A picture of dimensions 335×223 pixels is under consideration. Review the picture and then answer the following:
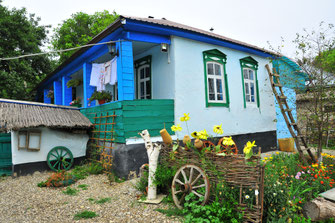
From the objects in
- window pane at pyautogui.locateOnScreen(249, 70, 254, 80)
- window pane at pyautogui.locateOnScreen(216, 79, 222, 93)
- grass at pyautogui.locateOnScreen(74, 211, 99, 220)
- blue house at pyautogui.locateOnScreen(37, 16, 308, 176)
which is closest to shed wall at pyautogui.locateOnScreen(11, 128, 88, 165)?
blue house at pyautogui.locateOnScreen(37, 16, 308, 176)

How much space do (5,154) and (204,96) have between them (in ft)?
22.1

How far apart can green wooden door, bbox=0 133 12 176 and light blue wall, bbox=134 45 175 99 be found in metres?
5.05

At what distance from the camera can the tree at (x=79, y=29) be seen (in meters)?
21.4

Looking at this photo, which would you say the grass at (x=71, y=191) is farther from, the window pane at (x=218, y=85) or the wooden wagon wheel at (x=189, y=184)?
the window pane at (x=218, y=85)

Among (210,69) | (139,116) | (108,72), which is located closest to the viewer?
(139,116)

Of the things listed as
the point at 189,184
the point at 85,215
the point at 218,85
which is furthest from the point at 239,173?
the point at 218,85

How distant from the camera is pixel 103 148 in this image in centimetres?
651

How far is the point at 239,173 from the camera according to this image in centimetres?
315

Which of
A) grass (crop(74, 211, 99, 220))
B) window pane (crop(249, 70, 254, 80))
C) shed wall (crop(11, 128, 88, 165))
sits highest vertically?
window pane (crop(249, 70, 254, 80))

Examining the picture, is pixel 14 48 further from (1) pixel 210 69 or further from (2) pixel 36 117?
(1) pixel 210 69

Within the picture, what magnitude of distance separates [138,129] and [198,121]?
6.87ft

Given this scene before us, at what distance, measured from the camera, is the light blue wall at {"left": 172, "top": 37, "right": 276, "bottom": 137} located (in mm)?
6598

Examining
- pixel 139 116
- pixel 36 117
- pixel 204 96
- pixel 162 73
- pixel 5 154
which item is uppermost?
pixel 162 73

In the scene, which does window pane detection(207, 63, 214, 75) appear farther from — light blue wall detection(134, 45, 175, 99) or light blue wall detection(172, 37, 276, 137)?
light blue wall detection(134, 45, 175, 99)
